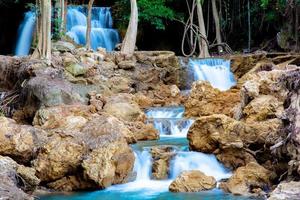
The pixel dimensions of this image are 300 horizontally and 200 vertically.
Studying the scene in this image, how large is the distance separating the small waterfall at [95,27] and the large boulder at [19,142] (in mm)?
14613

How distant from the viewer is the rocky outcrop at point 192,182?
31.6 ft

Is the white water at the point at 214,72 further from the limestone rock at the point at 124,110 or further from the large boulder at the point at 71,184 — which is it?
the large boulder at the point at 71,184

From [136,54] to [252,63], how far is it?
16.3 feet

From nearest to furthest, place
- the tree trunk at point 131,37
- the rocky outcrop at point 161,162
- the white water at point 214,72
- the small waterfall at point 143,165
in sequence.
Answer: the rocky outcrop at point 161,162, the small waterfall at point 143,165, the white water at point 214,72, the tree trunk at point 131,37

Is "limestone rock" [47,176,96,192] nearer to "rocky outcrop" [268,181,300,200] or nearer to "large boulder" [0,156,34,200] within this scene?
"large boulder" [0,156,34,200]

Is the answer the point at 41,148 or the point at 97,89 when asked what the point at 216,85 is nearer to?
the point at 97,89

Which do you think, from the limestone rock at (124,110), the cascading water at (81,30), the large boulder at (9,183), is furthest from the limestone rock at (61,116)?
the cascading water at (81,30)

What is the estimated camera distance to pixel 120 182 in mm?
10453

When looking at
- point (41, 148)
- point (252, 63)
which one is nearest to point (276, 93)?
point (41, 148)

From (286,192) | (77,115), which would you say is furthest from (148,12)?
(286,192)

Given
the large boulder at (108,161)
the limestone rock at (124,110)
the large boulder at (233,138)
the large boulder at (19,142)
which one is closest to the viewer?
the large boulder at (108,161)

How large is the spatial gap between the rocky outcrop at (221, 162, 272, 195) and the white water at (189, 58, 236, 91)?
12031 mm

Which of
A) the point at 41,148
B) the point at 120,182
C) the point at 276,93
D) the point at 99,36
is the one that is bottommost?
the point at 120,182

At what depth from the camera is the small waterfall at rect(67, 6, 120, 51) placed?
2539cm
